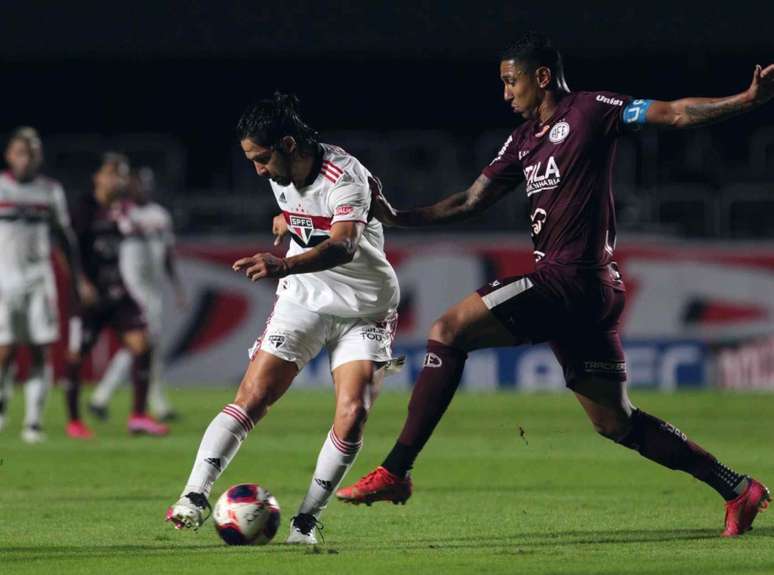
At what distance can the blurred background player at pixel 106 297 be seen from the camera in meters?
13.3

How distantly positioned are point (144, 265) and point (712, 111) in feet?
28.2

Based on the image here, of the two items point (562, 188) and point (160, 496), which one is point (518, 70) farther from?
point (160, 496)

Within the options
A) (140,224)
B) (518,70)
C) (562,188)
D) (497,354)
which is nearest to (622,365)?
(562,188)

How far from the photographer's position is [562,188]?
729cm

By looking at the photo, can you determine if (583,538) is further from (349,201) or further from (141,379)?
(141,379)

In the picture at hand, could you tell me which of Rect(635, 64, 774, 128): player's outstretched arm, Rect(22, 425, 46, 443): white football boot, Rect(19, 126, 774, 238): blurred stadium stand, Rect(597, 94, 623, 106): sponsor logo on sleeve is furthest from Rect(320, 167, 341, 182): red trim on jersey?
Rect(19, 126, 774, 238): blurred stadium stand

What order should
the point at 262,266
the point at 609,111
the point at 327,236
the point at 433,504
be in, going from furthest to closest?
1. the point at 433,504
2. the point at 609,111
3. the point at 327,236
4. the point at 262,266

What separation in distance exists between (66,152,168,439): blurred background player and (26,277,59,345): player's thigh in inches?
12.2

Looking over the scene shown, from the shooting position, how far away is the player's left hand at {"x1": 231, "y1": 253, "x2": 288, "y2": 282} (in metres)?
6.43

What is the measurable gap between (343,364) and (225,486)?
9.06ft

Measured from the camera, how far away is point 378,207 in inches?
288

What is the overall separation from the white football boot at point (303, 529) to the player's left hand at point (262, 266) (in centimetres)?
117

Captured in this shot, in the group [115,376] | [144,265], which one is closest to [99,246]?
[144,265]


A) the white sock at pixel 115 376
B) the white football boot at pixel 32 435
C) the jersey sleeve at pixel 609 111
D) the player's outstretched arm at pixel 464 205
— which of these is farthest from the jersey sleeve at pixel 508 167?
the white sock at pixel 115 376
